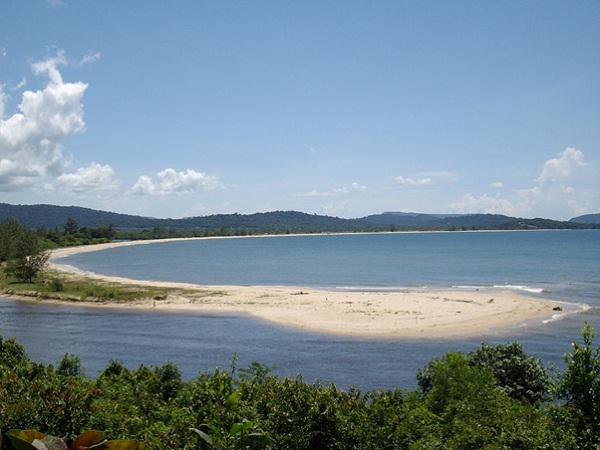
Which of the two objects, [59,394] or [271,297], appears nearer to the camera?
[59,394]

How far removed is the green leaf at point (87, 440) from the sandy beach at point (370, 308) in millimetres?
35377

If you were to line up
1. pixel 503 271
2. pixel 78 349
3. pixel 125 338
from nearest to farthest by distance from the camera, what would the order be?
pixel 78 349 < pixel 125 338 < pixel 503 271

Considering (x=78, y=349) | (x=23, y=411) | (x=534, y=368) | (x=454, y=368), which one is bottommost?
(x=78, y=349)

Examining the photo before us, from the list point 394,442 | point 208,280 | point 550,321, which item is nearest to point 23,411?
point 394,442

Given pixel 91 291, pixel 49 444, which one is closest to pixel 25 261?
pixel 91 291

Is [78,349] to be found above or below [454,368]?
below

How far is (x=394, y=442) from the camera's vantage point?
25.3ft

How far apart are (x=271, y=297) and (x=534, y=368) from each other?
127ft

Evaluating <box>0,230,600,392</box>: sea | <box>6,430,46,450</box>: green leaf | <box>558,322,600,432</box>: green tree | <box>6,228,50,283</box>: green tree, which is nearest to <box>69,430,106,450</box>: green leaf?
<box>6,430,46,450</box>: green leaf

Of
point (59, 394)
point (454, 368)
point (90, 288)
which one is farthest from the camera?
point (90, 288)

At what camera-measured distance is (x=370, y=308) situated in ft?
158

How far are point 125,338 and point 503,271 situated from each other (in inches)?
2523

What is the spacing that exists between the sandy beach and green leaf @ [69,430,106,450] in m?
35.4

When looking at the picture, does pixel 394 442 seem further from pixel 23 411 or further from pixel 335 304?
pixel 335 304
